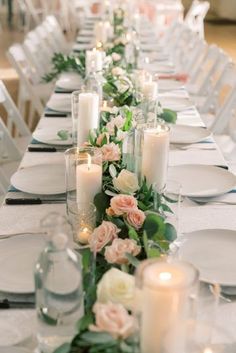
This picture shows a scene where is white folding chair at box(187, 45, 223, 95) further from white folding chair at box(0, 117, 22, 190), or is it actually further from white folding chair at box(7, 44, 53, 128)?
white folding chair at box(0, 117, 22, 190)

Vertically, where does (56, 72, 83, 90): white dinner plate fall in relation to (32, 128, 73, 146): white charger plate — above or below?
below

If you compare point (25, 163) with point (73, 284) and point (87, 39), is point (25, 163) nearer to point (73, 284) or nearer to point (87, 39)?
point (73, 284)

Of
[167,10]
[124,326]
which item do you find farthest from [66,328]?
[167,10]

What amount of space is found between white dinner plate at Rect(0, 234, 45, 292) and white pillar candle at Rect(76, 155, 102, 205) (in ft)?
0.49

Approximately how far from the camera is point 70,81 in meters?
3.77

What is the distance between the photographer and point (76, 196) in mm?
1710

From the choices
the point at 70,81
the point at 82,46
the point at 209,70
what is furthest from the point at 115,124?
the point at 82,46

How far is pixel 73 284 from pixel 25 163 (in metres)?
1.28

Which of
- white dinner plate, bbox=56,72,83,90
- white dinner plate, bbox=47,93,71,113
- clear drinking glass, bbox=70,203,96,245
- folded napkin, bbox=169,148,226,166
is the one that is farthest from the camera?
white dinner plate, bbox=56,72,83,90

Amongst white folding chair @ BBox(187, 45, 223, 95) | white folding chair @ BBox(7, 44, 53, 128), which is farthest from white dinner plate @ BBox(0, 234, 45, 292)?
white folding chair @ BBox(187, 45, 223, 95)

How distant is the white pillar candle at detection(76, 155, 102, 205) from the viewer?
1631mm

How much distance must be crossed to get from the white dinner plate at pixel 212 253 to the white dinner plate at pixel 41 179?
1.70 feet

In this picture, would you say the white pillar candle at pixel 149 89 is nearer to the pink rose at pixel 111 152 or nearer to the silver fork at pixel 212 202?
the silver fork at pixel 212 202

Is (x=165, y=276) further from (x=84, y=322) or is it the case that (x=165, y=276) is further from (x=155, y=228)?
(x=155, y=228)
